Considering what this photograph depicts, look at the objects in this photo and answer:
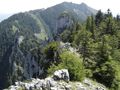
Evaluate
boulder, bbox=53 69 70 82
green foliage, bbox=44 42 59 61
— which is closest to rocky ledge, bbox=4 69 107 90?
boulder, bbox=53 69 70 82

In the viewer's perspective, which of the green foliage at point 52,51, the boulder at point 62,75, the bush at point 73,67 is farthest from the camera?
the green foliage at point 52,51

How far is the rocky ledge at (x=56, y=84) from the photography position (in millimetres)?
55125

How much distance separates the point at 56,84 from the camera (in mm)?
57156

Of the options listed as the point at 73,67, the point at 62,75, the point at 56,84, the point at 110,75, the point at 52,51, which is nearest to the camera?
the point at 56,84

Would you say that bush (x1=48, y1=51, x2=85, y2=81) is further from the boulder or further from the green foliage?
the green foliage

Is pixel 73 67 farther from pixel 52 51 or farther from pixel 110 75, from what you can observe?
pixel 52 51

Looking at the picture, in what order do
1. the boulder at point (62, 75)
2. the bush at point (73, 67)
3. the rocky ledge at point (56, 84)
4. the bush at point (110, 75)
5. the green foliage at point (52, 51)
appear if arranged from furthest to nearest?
the green foliage at point (52, 51)
the bush at point (110, 75)
the bush at point (73, 67)
the boulder at point (62, 75)
the rocky ledge at point (56, 84)

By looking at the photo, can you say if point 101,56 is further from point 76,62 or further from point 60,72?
point 60,72

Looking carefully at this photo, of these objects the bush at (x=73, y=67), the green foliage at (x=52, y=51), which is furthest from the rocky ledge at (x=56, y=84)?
the green foliage at (x=52, y=51)

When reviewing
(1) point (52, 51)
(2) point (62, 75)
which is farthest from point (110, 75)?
(1) point (52, 51)

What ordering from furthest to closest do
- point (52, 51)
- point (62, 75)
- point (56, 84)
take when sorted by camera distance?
point (52, 51), point (62, 75), point (56, 84)

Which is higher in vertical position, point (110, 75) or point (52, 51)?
point (52, 51)

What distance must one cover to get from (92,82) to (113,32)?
158ft

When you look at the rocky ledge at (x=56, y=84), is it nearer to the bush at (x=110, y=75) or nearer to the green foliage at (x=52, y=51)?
the bush at (x=110, y=75)
